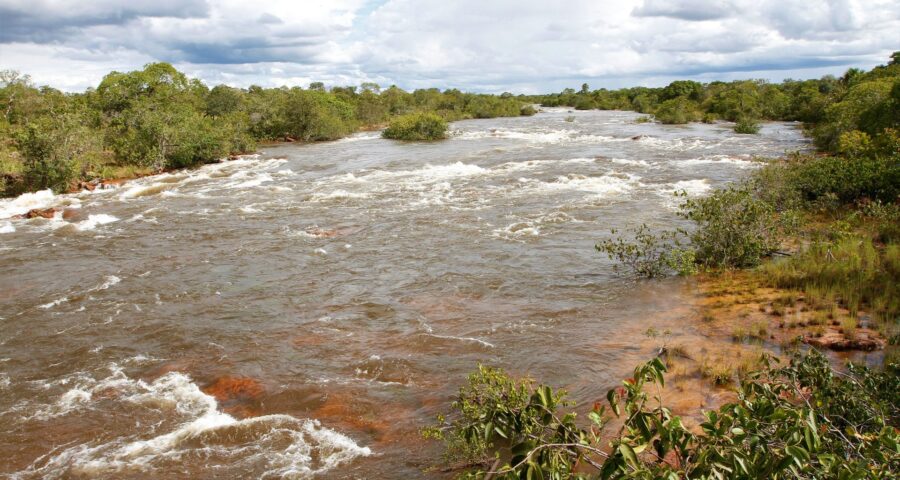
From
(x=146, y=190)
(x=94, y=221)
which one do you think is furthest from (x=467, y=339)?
(x=146, y=190)

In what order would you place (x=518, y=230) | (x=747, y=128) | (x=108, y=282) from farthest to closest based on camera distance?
(x=747, y=128) < (x=518, y=230) < (x=108, y=282)

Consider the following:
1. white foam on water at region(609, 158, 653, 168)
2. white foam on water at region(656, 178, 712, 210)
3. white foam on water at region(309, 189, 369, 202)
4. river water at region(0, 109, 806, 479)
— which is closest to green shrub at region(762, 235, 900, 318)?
Result: river water at region(0, 109, 806, 479)

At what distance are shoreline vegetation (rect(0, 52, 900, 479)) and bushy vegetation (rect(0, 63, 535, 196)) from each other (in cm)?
11

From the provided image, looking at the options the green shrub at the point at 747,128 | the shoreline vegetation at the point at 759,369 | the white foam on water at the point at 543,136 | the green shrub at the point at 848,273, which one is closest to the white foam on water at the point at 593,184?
the shoreline vegetation at the point at 759,369

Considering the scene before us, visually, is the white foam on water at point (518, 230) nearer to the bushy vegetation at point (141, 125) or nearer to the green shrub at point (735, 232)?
the green shrub at point (735, 232)

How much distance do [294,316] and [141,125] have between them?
22.5 m

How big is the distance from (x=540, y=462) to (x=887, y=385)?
3.97 metres

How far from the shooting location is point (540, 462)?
11.0ft

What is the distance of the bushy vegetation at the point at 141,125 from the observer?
22188mm

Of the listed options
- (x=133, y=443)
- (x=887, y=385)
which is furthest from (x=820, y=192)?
(x=133, y=443)

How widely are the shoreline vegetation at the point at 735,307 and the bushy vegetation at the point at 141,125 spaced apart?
0.11 m

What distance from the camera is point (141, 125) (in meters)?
28.0

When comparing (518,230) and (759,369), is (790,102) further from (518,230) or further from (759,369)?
(759,369)

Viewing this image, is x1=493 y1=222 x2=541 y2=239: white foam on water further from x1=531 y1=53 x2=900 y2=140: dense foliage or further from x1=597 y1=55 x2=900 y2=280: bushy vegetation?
x1=531 y1=53 x2=900 y2=140: dense foliage
